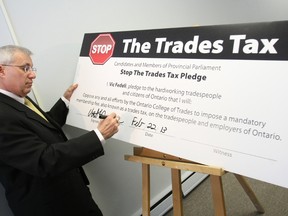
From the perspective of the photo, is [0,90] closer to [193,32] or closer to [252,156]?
[193,32]

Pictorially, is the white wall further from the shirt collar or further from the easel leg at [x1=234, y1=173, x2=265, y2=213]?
the easel leg at [x1=234, y1=173, x2=265, y2=213]

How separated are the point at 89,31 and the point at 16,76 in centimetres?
73

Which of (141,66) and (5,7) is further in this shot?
(5,7)

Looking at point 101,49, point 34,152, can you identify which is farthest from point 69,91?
point 34,152

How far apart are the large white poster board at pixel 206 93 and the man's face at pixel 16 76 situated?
0.37 meters

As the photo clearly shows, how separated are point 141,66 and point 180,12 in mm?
1394

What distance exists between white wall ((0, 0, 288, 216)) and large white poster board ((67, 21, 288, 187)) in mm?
389

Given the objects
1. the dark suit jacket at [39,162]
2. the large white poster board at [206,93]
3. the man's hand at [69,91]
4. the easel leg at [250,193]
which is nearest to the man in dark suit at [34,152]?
the dark suit jacket at [39,162]

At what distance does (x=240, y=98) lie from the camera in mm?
932

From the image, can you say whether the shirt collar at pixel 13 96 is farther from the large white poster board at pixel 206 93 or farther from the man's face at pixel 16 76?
the large white poster board at pixel 206 93

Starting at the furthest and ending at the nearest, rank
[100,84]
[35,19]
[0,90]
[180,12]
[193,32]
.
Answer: [180,12]
[35,19]
[100,84]
[0,90]
[193,32]

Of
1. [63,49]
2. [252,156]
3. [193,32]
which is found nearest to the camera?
[252,156]

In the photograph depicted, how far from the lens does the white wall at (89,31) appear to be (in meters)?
1.57

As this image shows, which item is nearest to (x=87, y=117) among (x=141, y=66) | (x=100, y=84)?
(x=100, y=84)
